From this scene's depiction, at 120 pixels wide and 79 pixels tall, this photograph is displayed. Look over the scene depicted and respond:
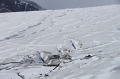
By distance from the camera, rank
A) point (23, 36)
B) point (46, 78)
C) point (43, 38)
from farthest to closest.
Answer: point (23, 36), point (43, 38), point (46, 78)

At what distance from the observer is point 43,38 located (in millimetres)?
9953

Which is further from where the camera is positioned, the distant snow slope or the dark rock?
the dark rock

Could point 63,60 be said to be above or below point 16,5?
below

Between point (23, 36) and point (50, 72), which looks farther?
point (23, 36)

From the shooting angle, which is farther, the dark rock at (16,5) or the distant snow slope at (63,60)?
the dark rock at (16,5)

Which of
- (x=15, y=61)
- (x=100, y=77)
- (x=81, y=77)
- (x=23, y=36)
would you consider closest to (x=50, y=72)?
(x=81, y=77)

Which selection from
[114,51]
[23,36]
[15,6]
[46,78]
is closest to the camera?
[46,78]

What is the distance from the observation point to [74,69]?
218 inches

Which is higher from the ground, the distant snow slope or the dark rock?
the dark rock

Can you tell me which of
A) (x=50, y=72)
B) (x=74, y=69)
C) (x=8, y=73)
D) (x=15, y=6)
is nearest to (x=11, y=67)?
(x=8, y=73)

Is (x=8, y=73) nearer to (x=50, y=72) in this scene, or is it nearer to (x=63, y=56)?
(x=50, y=72)

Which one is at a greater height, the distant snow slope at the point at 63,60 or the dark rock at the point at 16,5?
the dark rock at the point at 16,5

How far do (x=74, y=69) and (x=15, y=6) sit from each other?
6763 centimetres

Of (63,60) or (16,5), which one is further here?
(16,5)
